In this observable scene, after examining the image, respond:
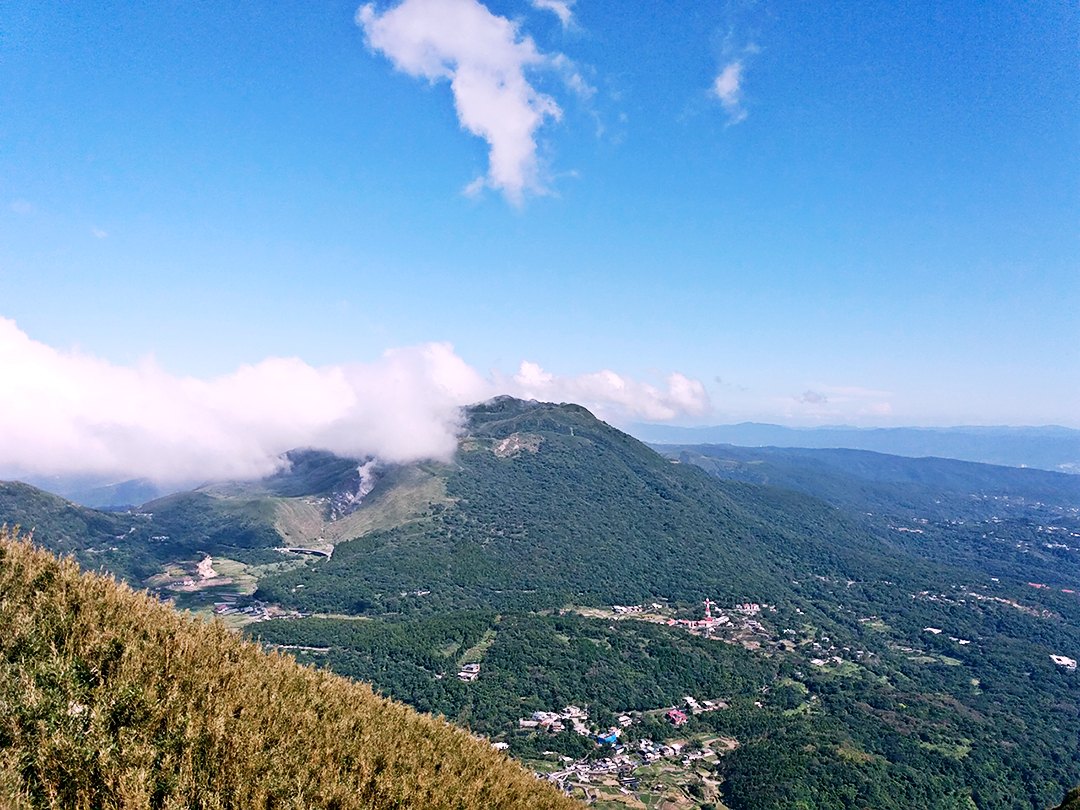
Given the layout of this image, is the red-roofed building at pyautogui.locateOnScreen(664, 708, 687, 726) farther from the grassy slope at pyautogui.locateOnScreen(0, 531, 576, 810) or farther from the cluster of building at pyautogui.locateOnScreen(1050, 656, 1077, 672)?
the cluster of building at pyautogui.locateOnScreen(1050, 656, 1077, 672)

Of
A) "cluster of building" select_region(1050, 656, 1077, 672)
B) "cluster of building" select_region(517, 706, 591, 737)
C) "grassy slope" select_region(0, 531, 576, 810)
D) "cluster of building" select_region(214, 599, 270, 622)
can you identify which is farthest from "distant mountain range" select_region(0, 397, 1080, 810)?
"grassy slope" select_region(0, 531, 576, 810)

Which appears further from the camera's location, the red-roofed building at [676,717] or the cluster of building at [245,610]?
the cluster of building at [245,610]

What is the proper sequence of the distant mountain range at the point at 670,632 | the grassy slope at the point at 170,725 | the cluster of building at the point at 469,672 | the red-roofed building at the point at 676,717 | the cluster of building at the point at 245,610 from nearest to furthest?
1. the grassy slope at the point at 170,725
2. the distant mountain range at the point at 670,632
3. the red-roofed building at the point at 676,717
4. the cluster of building at the point at 469,672
5. the cluster of building at the point at 245,610

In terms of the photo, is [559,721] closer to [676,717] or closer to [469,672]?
[676,717]

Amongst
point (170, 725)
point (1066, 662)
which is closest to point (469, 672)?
point (170, 725)

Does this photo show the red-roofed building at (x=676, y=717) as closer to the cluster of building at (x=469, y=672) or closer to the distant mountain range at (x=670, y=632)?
the distant mountain range at (x=670, y=632)

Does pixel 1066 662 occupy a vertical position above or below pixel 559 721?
below

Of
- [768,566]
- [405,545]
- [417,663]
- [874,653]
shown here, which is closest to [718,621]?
[874,653]

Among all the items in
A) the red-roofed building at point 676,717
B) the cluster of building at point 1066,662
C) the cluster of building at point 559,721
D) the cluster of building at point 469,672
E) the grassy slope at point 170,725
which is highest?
the grassy slope at point 170,725

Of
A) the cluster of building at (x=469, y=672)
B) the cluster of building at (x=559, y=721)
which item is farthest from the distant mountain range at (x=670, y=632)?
the cluster of building at (x=559, y=721)
